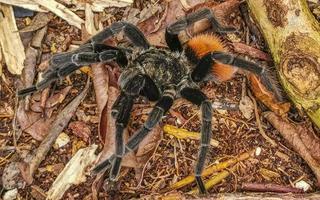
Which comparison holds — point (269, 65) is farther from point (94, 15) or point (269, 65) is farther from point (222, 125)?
point (94, 15)

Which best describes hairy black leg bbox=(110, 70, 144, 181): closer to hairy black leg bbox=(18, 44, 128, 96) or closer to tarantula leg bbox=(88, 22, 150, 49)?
hairy black leg bbox=(18, 44, 128, 96)

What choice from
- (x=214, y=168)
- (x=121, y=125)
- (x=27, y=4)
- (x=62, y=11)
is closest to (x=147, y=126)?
(x=121, y=125)

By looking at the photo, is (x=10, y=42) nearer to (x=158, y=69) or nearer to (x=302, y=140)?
Answer: (x=158, y=69)

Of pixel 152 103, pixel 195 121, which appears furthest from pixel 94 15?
pixel 195 121

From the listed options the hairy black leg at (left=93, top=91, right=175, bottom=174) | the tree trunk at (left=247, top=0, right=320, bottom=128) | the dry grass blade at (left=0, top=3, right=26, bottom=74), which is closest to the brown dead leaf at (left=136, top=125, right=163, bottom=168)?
the hairy black leg at (left=93, top=91, right=175, bottom=174)

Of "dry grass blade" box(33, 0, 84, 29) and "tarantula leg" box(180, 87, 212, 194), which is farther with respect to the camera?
"dry grass blade" box(33, 0, 84, 29)

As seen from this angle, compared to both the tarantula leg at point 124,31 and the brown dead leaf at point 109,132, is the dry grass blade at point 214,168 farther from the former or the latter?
the tarantula leg at point 124,31
